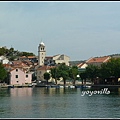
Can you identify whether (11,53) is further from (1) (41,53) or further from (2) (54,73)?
(2) (54,73)

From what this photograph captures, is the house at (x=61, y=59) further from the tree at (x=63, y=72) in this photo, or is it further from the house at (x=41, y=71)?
the tree at (x=63, y=72)

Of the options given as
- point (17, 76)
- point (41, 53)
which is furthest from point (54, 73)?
point (41, 53)

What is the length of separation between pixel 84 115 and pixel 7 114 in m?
5.61

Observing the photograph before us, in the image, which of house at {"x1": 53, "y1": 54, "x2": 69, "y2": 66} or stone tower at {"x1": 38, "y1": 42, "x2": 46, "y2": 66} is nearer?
stone tower at {"x1": 38, "y1": 42, "x2": 46, "y2": 66}

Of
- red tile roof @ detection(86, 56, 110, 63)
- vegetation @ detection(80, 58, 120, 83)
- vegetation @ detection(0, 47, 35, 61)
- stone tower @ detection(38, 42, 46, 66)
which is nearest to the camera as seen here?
vegetation @ detection(80, 58, 120, 83)

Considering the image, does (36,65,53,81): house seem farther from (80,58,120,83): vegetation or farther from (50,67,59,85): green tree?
(80,58,120,83): vegetation

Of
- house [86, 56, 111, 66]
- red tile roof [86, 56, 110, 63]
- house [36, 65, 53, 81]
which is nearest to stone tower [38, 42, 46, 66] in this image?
house [36, 65, 53, 81]

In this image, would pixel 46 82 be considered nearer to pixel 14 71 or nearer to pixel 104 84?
pixel 14 71

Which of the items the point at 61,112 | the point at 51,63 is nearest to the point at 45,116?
the point at 61,112

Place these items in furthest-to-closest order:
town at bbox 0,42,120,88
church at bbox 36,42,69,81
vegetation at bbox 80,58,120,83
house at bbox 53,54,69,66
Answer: house at bbox 53,54,69,66 < church at bbox 36,42,69,81 < town at bbox 0,42,120,88 < vegetation at bbox 80,58,120,83

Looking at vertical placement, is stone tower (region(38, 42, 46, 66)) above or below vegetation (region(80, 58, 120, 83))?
above

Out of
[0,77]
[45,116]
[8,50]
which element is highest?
[8,50]

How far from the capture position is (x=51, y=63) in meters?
107

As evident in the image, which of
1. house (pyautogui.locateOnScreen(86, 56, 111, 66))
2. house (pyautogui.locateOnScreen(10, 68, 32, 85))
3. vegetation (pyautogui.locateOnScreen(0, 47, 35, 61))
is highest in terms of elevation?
vegetation (pyautogui.locateOnScreen(0, 47, 35, 61))
